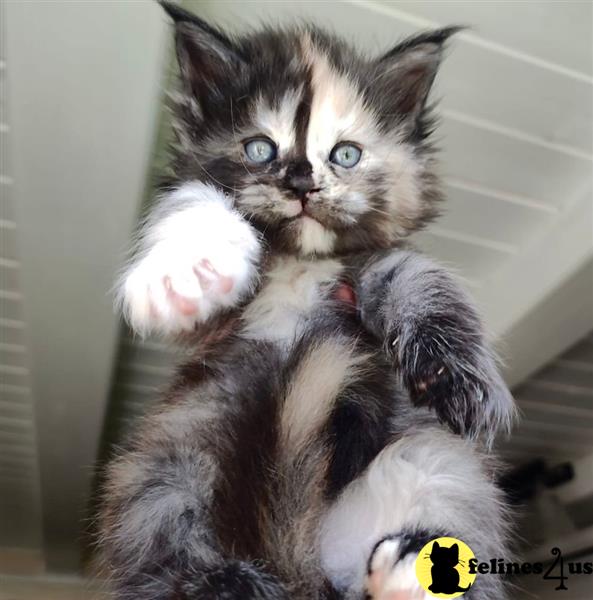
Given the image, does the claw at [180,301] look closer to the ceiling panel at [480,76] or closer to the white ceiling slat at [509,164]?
the ceiling panel at [480,76]

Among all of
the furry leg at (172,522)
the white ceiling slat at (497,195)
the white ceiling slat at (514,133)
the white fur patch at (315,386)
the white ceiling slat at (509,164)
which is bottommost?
the furry leg at (172,522)

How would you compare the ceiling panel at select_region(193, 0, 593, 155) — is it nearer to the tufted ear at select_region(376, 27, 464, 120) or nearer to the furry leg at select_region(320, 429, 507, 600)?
the tufted ear at select_region(376, 27, 464, 120)

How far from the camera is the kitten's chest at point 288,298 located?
2.49 feet

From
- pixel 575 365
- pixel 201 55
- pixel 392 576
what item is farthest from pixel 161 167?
pixel 575 365

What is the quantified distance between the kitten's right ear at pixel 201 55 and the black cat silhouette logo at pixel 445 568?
57cm

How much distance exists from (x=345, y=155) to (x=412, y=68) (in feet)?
0.57

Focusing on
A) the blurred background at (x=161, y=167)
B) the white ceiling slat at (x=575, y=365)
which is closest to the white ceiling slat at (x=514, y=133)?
the blurred background at (x=161, y=167)

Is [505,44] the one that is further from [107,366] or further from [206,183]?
[107,366]

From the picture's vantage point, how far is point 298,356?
71 centimetres

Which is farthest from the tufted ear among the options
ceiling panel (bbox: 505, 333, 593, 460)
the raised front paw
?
ceiling panel (bbox: 505, 333, 593, 460)

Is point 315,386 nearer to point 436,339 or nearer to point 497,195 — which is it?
point 436,339

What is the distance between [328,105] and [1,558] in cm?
207

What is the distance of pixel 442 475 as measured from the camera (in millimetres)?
667

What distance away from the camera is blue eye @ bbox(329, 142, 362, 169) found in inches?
31.7
